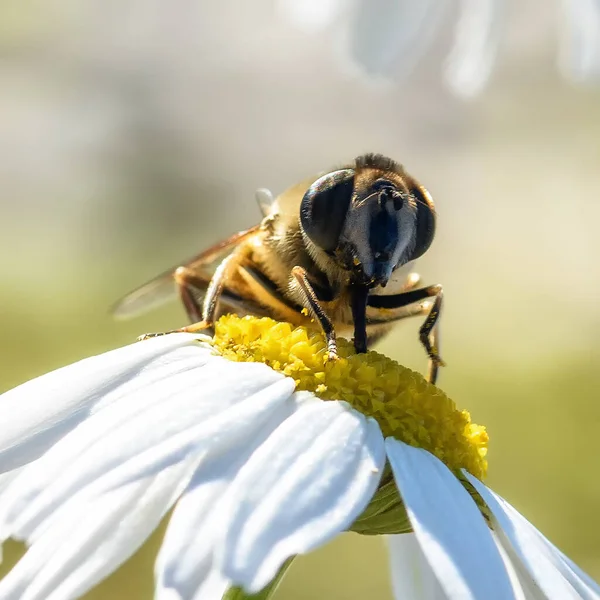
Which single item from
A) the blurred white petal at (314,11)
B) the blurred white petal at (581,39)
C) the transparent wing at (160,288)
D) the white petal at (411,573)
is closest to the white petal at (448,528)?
the white petal at (411,573)

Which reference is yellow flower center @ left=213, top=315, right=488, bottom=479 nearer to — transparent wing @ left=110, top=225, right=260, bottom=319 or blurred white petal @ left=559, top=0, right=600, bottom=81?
transparent wing @ left=110, top=225, right=260, bottom=319

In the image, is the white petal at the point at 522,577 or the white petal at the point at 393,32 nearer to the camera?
the white petal at the point at 522,577

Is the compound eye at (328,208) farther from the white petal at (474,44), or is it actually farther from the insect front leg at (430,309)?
the white petal at (474,44)

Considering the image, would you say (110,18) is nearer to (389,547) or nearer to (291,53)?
(291,53)

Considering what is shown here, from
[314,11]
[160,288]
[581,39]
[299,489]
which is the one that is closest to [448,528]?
[299,489]

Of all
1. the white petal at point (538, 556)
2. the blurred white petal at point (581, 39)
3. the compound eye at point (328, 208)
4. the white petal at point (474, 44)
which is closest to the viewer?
the white petal at point (538, 556)

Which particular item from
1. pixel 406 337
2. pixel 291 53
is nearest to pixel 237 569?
pixel 406 337

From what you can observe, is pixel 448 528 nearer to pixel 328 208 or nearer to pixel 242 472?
pixel 242 472
